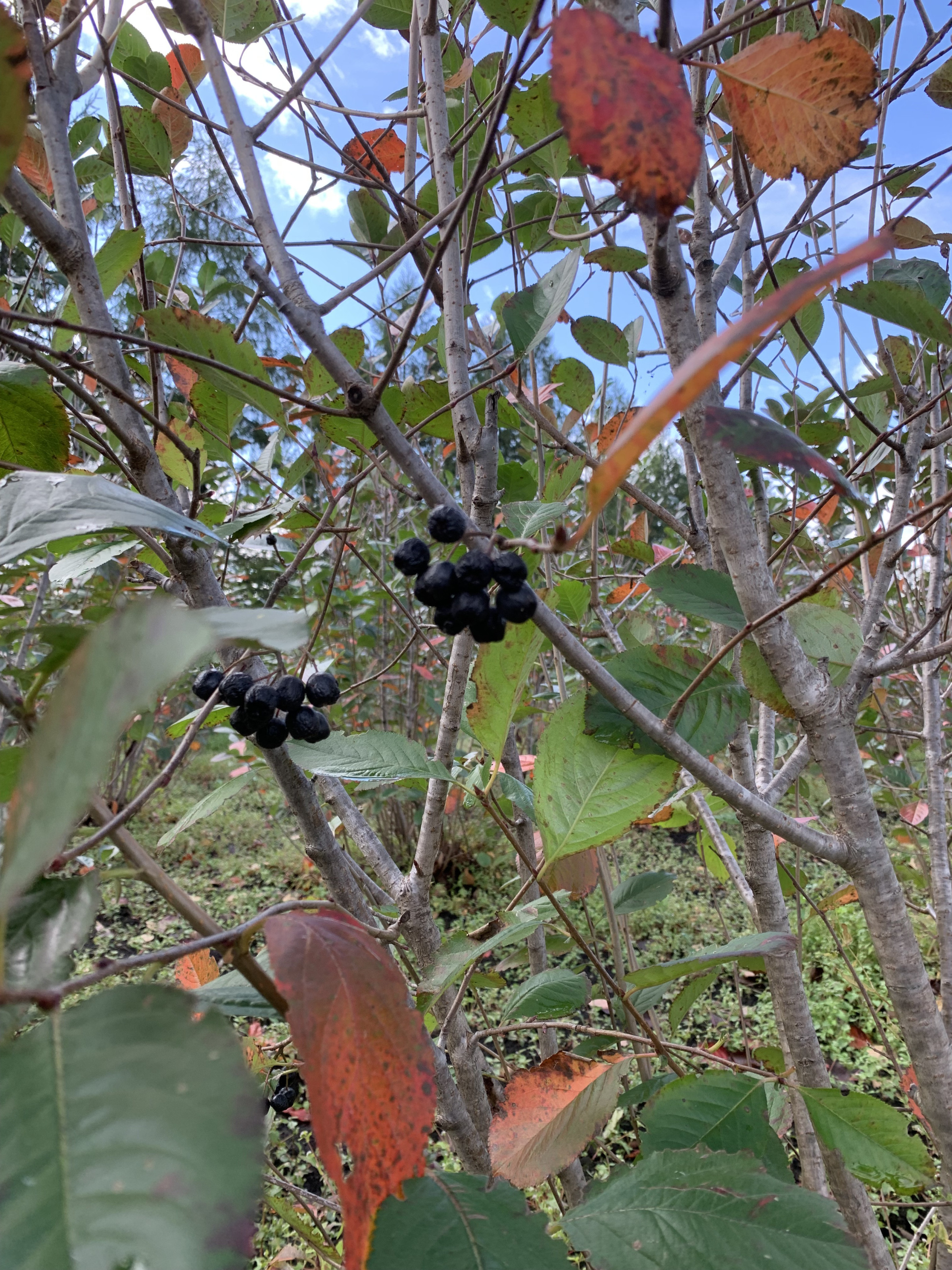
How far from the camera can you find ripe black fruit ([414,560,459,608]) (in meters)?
0.49

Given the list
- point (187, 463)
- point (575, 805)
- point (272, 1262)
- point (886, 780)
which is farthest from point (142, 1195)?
point (886, 780)

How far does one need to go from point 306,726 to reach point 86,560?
0.31m

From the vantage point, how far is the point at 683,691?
647mm

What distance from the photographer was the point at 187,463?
1059 mm

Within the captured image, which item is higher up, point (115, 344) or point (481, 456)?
point (115, 344)

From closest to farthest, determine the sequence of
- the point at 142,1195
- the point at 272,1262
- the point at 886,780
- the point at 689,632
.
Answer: the point at 142,1195, the point at 272,1262, the point at 886,780, the point at 689,632

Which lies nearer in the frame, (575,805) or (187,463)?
(575,805)

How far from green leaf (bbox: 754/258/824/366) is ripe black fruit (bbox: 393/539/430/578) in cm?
74

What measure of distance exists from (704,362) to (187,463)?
97 centimetres

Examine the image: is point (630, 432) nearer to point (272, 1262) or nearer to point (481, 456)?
point (481, 456)

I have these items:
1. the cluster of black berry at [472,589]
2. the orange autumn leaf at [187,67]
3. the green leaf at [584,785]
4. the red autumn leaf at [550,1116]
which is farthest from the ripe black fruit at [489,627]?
the orange autumn leaf at [187,67]

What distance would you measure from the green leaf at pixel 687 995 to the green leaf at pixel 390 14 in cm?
122

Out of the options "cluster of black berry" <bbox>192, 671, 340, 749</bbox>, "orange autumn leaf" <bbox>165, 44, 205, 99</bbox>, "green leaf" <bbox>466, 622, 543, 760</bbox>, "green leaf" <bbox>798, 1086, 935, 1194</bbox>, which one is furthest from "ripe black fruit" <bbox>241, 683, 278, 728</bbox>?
"orange autumn leaf" <bbox>165, 44, 205, 99</bbox>

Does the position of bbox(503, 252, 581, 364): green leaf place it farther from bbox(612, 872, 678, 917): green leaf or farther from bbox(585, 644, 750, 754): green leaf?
bbox(612, 872, 678, 917): green leaf
